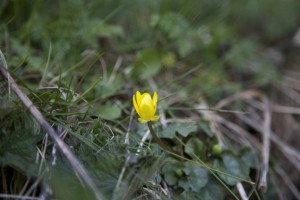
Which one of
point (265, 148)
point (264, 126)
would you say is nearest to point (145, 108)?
point (265, 148)

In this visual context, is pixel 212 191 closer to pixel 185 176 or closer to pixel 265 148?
pixel 185 176

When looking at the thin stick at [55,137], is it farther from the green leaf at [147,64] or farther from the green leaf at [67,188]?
the green leaf at [147,64]

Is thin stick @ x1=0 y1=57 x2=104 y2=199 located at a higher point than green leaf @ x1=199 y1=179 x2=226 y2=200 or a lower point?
higher

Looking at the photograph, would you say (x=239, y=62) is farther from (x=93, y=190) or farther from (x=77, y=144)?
(x=93, y=190)

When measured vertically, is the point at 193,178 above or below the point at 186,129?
below

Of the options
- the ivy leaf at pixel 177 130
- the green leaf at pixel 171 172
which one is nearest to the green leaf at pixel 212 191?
the green leaf at pixel 171 172

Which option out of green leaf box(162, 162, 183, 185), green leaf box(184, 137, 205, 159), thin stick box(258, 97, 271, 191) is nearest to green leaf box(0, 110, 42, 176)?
green leaf box(162, 162, 183, 185)

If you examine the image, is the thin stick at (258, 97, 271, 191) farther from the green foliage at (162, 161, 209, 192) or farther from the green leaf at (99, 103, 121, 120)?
the green leaf at (99, 103, 121, 120)

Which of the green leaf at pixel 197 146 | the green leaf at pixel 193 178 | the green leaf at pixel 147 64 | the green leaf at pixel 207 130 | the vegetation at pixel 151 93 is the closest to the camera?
the vegetation at pixel 151 93

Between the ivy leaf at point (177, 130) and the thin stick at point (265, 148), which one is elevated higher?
the ivy leaf at point (177, 130)
